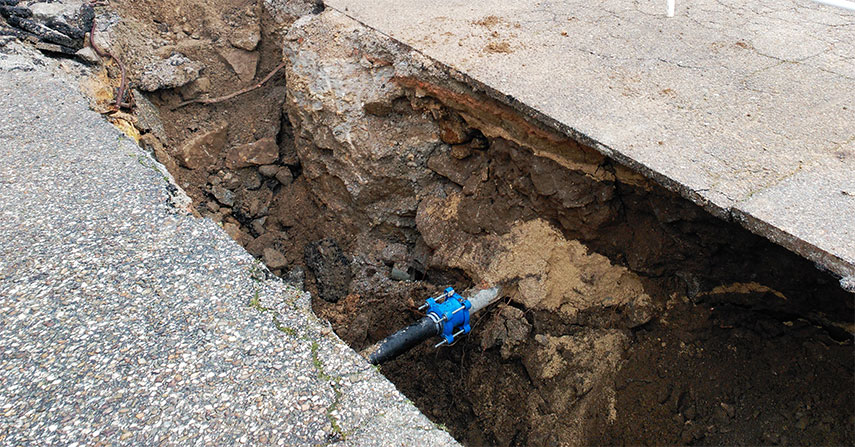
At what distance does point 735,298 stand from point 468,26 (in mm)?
2058

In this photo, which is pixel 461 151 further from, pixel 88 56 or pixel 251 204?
pixel 88 56

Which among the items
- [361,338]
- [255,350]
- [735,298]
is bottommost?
[361,338]

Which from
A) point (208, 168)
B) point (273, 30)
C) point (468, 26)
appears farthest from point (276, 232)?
point (468, 26)

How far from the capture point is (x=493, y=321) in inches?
129

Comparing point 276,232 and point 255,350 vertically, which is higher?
point 255,350

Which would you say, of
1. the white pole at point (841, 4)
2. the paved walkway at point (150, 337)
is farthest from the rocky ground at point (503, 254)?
the white pole at point (841, 4)

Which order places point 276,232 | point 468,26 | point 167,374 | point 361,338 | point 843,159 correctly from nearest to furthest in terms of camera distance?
point 167,374
point 843,159
point 361,338
point 468,26
point 276,232

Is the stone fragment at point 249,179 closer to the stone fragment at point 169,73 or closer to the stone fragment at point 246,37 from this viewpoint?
the stone fragment at point 169,73

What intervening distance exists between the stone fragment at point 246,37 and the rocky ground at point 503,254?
15.6 inches

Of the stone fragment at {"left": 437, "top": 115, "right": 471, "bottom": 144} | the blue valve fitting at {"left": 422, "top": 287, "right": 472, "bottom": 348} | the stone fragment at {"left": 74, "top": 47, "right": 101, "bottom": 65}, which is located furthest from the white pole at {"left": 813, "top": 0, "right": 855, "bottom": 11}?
the stone fragment at {"left": 74, "top": 47, "right": 101, "bottom": 65}

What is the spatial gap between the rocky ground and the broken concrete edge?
7 cm

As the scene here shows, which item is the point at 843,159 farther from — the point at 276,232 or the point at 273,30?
the point at 273,30

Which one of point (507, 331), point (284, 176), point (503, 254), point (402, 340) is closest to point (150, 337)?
point (402, 340)

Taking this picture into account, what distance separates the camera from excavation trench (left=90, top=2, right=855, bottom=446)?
2.83m
